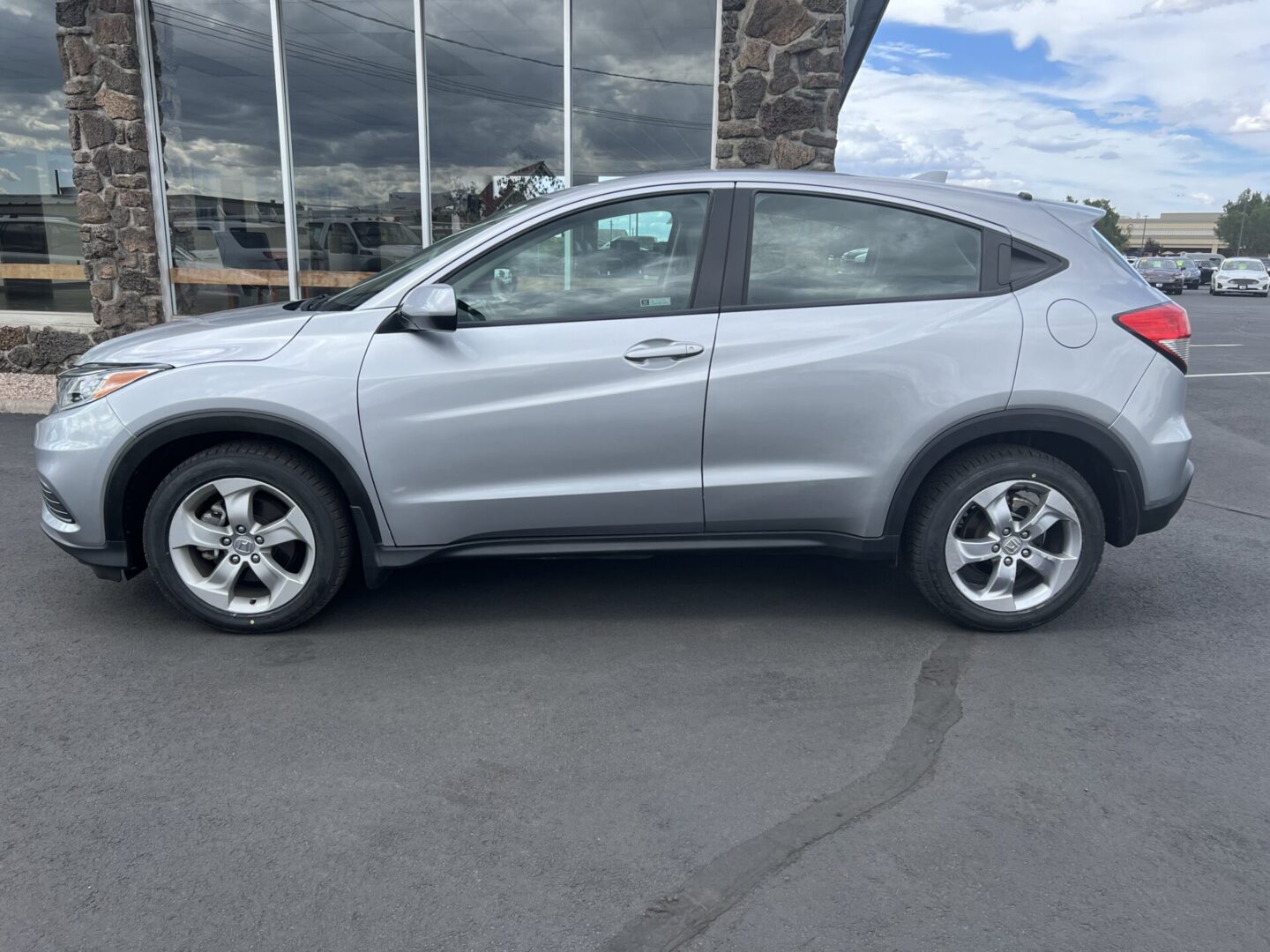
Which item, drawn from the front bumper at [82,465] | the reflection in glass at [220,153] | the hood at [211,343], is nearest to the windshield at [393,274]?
the hood at [211,343]

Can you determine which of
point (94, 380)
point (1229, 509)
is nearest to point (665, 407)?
point (94, 380)

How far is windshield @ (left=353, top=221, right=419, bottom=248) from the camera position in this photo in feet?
32.8

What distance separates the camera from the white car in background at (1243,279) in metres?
40.1

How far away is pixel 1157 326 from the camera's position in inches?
156

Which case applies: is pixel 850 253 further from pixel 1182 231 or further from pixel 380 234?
pixel 1182 231

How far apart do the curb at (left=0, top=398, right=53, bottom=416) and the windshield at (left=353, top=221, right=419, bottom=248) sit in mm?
3236

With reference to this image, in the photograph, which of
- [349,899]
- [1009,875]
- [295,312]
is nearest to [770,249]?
[295,312]

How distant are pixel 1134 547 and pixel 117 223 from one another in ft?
30.1

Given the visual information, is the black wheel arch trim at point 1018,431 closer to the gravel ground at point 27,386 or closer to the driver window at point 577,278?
the driver window at point 577,278

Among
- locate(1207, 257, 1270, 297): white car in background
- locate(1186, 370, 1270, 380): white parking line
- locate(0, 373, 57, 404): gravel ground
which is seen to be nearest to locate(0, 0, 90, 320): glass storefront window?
locate(0, 373, 57, 404): gravel ground

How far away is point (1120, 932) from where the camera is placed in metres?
2.37

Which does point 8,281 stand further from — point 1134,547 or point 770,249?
point 1134,547

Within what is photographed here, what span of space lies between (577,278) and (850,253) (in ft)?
3.62

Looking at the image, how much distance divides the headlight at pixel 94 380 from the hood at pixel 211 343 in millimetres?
35
